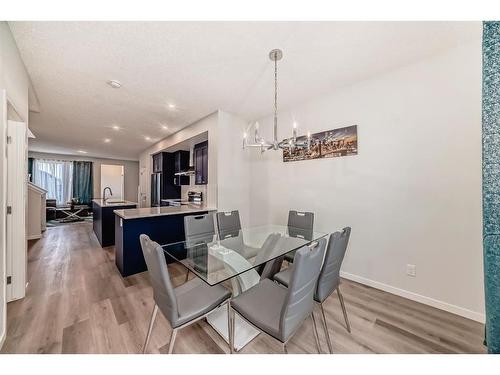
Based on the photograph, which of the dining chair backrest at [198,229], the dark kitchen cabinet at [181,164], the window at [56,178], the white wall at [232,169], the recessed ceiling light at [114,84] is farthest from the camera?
the window at [56,178]

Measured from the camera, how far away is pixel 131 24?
1.55m

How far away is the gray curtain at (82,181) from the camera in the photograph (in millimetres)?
7980

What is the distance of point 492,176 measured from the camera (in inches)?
43.9

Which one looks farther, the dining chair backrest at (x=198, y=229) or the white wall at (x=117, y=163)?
the white wall at (x=117, y=163)

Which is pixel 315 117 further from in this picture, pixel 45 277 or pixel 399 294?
pixel 45 277

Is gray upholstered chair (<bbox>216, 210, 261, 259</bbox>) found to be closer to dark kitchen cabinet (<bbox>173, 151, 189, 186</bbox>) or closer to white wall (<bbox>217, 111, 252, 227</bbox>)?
white wall (<bbox>217, 111, 252, 227</bbox>)

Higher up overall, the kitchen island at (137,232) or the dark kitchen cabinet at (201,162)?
the dark kitchen cabinet at (201,162)

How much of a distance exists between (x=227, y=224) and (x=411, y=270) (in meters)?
2.21

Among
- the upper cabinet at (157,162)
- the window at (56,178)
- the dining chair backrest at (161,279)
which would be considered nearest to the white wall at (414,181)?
the dining chair backrest at (161,279)

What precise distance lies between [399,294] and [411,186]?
123cm

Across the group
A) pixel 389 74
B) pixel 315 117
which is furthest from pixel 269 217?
pixel 389 74

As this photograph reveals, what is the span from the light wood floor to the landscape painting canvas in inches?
68.7

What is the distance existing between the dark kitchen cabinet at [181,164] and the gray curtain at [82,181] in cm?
549

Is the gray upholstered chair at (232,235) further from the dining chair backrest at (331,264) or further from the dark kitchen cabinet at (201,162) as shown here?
the dark kitchen cabinet at (201,162)
